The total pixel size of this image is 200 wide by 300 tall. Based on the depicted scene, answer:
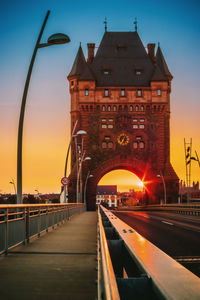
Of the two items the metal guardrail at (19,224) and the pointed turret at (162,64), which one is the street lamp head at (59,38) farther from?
the pointed turret at (162,64)

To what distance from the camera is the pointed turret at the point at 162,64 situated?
69.6m

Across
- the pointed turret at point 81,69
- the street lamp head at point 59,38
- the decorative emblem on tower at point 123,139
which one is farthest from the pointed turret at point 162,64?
the street lamp head at point 59,38

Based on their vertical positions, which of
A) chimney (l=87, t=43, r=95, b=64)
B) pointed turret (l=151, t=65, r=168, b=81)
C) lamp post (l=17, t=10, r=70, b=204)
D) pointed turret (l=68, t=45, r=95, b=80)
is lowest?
lamp post (l=17, t=10, r=70, b=204)

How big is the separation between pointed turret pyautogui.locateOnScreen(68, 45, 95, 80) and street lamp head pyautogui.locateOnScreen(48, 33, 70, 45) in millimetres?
54562

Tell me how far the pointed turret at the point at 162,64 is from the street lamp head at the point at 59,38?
59068 mm

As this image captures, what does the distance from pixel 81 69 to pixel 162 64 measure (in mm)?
15308

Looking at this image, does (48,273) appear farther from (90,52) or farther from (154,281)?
(90,52)

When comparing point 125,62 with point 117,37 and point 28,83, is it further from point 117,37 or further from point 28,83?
point 28,83

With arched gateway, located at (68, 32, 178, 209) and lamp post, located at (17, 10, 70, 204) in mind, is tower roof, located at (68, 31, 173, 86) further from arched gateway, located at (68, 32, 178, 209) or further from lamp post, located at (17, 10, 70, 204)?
lamp post, located at (17, 10, 70, 204)

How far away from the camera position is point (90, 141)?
65688 millimetres

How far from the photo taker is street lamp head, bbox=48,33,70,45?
1198 centimetres

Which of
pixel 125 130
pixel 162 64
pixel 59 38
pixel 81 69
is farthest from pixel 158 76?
pixel 59 38

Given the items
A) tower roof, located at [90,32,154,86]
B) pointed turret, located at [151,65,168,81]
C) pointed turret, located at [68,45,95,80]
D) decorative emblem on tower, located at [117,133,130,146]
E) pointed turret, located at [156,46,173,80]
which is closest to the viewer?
decorative emblem on tower, located at [117,133,130,146]

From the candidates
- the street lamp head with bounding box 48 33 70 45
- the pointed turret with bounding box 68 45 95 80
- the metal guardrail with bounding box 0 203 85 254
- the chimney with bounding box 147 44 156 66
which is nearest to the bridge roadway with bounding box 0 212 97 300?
the metal guardrail with bounding box 0 203 85 254
